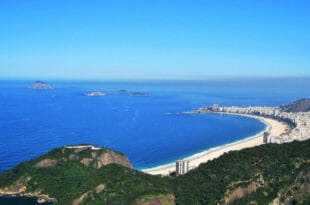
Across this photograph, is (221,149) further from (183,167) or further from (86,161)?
(86,161)

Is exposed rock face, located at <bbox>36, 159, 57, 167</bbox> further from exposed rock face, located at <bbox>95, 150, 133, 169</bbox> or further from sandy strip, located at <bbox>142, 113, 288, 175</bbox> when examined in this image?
sandy strip, located at <bbox>142, 113, 288, 175</bbox>

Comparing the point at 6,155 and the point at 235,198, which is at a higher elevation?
the point at 235,198

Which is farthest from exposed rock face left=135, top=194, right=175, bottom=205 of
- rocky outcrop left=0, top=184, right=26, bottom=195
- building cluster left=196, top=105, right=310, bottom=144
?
building cluster left=196, top=105, right=310, bottom=144

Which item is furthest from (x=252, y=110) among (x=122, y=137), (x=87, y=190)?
(x=87, y=190)

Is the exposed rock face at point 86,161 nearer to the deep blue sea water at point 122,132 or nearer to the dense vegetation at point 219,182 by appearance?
the dense vegetation at point 219,182

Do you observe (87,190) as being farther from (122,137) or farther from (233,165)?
(122,137)

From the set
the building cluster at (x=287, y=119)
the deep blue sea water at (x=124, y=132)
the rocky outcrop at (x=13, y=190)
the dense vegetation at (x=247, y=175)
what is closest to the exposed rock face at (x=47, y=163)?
the rocky outcrop at (x=13, y=190)

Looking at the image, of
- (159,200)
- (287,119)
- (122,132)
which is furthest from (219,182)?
(287,119)
